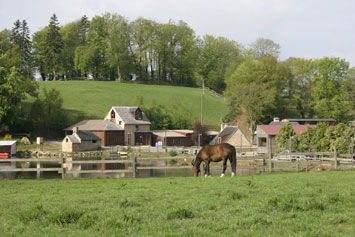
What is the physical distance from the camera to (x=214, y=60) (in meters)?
114

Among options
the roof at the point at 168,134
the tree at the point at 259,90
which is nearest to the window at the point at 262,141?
the tree at the point at 259,90

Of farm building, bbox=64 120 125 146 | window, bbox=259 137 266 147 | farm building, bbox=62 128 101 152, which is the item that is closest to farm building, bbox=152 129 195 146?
farm building, bbox=64 120 125 146

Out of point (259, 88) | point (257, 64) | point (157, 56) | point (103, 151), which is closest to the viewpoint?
point (103, 151)

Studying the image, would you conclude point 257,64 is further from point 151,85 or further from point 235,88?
point 151,85

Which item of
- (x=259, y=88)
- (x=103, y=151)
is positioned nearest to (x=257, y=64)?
(x=259, y=88)

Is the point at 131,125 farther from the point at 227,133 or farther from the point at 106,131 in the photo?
the point at 227,133

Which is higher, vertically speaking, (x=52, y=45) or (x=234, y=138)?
(x=52, y=45)

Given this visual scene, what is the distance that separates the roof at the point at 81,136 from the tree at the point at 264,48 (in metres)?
48.3

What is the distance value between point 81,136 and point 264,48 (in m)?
52.7

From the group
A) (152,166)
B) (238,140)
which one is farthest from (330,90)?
(152,166)

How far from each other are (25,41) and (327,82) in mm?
71668

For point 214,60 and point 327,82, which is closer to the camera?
point 327,82

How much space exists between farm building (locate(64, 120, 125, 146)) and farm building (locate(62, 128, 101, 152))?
3.47m

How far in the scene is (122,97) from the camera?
285ft
